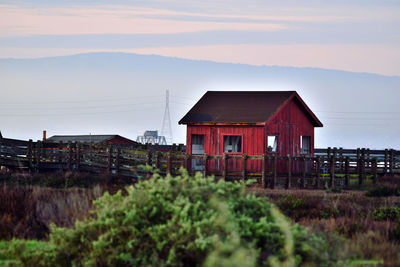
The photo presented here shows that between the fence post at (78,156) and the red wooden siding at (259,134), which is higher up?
the red wooden siding at (259,134)

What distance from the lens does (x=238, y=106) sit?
109 ft

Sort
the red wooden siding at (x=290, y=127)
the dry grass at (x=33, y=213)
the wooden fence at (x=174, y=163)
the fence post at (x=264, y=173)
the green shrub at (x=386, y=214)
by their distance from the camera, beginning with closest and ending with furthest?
1. the dry grass at (x=33, y=213)
2. the green shrub at (x=386, y=214)
3. the fence post at (x=264, y=173)
4. the wooden fence at (x=174, y=163)
5. the red wooden siding at (x=290, y=127)

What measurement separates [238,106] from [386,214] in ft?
58.2

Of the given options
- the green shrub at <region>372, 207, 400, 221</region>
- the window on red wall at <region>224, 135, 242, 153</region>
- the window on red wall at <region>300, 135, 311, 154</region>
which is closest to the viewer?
the green shrub at <region>372, 207, 400, 221</region>

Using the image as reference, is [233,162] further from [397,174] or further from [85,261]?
[85,261]

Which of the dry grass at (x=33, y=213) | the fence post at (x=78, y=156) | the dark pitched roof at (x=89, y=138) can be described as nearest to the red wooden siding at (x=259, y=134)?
the fence post at (x=78, y=156)

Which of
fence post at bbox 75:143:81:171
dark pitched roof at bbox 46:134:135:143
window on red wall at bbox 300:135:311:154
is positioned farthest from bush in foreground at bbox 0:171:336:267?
dark pitched roof at bbox 46:134:135:143

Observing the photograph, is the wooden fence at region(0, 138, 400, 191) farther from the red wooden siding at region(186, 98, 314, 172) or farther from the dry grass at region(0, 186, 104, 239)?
the dry grass at region(0, 186, 104, 239)

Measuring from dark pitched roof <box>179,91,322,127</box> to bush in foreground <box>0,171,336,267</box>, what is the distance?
71.9ft

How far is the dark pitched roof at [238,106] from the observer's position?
31609 mm

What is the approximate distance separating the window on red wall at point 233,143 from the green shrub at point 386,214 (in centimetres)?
1517

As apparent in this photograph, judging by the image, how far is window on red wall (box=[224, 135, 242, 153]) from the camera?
3156 cm

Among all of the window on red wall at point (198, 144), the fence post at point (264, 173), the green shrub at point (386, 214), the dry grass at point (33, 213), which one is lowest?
the green shrub at point (386, 214)

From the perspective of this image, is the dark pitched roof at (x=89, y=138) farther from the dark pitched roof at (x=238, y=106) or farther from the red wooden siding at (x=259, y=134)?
the red wooden siding at (x=259, y=134)
